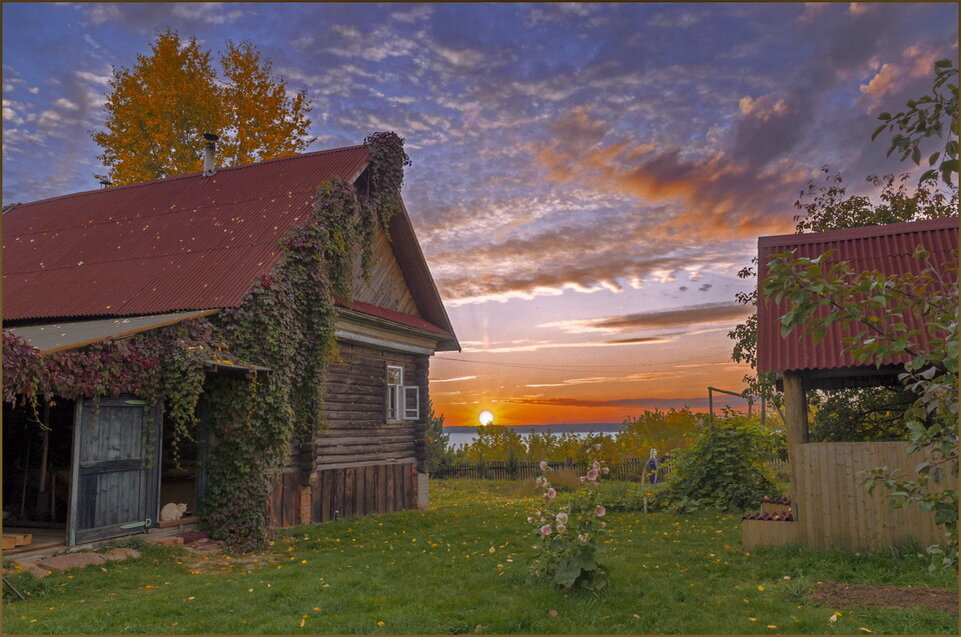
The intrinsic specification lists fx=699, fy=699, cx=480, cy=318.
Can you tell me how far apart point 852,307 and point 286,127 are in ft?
82.6

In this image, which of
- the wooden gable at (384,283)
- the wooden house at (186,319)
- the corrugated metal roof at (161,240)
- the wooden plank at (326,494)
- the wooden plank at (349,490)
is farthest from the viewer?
the wooden gable at (384,283)

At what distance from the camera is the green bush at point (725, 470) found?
1609cm

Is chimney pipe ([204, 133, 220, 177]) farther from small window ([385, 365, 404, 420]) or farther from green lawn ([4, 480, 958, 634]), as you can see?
green lawn ([4, 480, 958, 634])

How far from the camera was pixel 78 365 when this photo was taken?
975 cm

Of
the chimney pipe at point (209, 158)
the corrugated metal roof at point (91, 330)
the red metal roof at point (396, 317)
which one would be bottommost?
the corrugated metal roof at point (91, 330)

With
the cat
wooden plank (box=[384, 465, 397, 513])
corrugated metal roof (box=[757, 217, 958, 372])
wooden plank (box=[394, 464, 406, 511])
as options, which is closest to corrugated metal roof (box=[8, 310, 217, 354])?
the cat

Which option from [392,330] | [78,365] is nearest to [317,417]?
[392,330]

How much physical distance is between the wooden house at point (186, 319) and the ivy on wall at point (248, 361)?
0.96 ft

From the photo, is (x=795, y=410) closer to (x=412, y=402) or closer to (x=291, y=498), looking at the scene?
(x=291, y=498)

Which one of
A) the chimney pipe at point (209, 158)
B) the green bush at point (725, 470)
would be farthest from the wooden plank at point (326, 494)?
the chimney pipe at point (209, 158)

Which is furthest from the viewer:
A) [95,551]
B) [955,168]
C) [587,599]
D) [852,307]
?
[95,551]

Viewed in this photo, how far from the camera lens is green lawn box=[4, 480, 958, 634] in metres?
6.79

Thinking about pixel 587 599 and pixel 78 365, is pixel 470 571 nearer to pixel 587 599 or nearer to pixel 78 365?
pixel 587 599

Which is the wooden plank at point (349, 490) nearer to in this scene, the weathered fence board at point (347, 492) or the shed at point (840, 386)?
the weathered fence board at point (347, 492)
